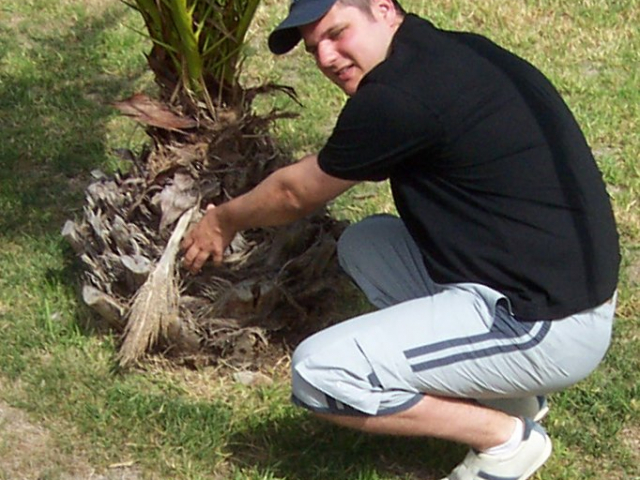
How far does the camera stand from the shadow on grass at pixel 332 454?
11.3 feet

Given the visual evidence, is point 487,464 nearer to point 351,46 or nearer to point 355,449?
point 355,449

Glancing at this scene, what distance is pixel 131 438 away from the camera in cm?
359

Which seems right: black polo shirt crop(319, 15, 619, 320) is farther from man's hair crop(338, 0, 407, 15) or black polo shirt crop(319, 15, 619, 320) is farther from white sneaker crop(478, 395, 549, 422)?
white sneaker crop(478, 395, 549, 422)

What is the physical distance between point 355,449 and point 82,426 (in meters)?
0.89

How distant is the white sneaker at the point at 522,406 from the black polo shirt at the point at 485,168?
49 cm

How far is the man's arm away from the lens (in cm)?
318

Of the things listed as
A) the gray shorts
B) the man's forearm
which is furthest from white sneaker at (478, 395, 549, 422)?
the man's forearm

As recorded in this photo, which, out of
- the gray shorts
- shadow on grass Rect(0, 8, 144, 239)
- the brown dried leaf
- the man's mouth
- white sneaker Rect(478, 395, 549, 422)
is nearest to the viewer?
the gray shorts

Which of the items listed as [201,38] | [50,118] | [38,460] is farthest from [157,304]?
[50,118]

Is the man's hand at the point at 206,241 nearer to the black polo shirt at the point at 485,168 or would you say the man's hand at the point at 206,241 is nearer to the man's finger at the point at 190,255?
the man's finger at the point at 190,255

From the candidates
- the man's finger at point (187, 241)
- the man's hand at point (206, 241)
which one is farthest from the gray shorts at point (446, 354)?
the man's finger at point (187, 241)

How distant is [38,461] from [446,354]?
137 centimetres

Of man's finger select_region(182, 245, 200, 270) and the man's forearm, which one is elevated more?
the man's forearm

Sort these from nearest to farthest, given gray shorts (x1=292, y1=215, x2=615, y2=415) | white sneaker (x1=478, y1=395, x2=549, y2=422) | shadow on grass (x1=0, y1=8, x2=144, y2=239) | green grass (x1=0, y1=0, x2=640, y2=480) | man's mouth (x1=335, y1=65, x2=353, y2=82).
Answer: gray shorts (x1=292, y1=215, x2=615, y2=415)
man's mouth (x1=335, y1=65, x2=353, y2=82)
white sneaker (x1=478, y1=395, x2=549, y2=422)
green grass (x1=0, y1=0, x2=640, y2=480)
shadow on grass (x1=0, y1=8, x2=144, y2=239)
